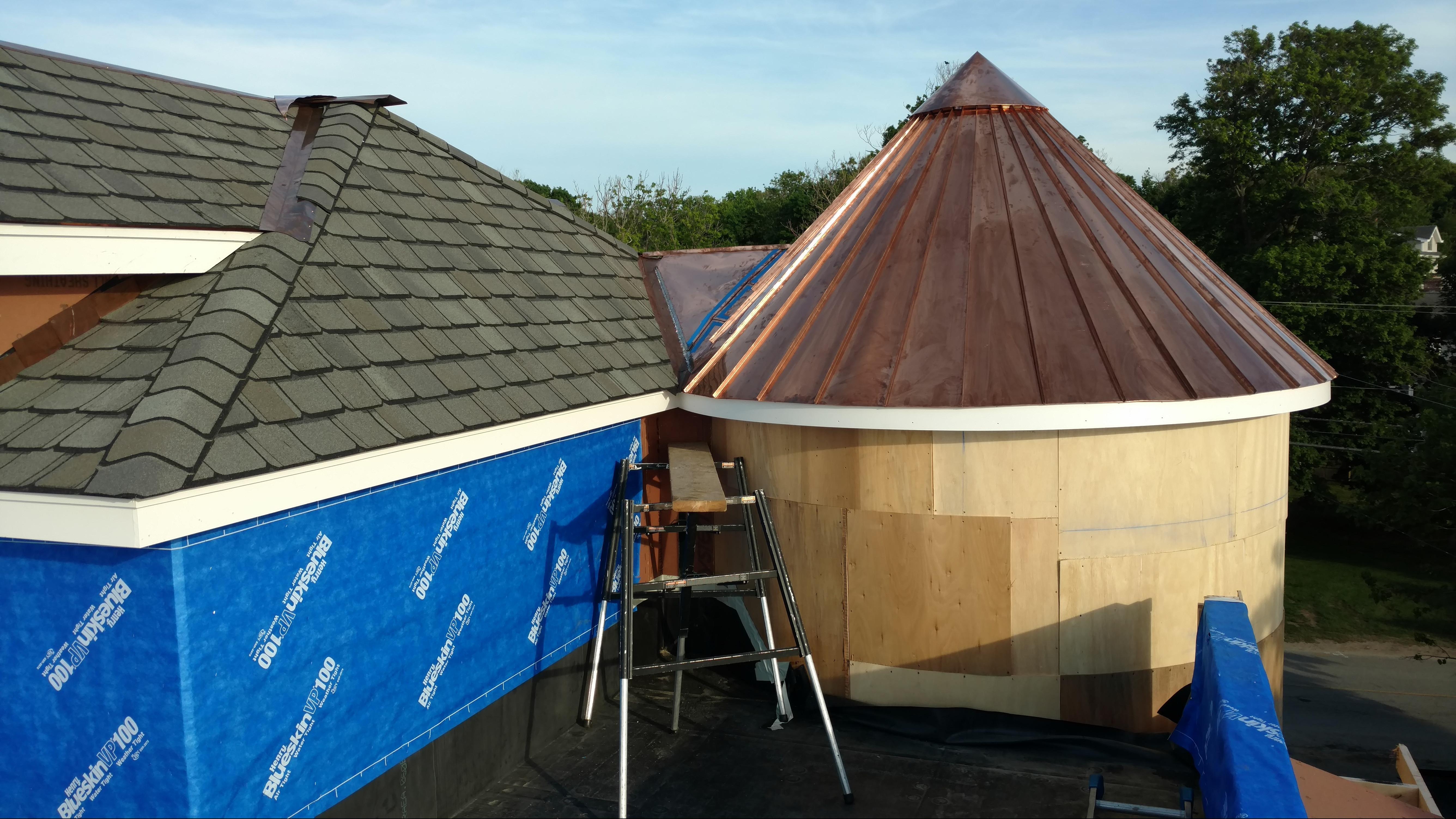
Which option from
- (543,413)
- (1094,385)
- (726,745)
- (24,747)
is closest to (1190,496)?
(1094,385)

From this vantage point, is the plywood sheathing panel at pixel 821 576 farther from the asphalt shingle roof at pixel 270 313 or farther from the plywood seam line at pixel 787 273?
the asphalt shingle roof at pixel 270 313

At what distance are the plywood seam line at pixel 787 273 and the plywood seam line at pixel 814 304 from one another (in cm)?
5

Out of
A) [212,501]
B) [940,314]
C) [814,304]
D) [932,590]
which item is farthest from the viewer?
[814,304]

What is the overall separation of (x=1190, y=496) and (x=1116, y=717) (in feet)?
5.76

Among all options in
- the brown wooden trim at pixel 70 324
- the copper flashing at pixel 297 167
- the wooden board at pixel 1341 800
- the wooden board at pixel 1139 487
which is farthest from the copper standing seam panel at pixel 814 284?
the wooden board at pixel 1341 800

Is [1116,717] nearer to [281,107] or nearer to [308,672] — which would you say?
[308,672]

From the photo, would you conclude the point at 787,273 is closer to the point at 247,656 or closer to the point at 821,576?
the point at 821,576

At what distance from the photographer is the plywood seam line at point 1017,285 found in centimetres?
707

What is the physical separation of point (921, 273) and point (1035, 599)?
2779 mm

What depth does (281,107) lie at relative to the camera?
8.02 meters

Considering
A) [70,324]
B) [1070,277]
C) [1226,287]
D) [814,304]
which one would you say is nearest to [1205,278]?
[1226,287]

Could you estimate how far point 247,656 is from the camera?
462cm

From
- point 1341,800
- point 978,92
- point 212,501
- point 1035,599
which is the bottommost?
point 1341,800

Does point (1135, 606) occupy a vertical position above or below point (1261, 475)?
below
